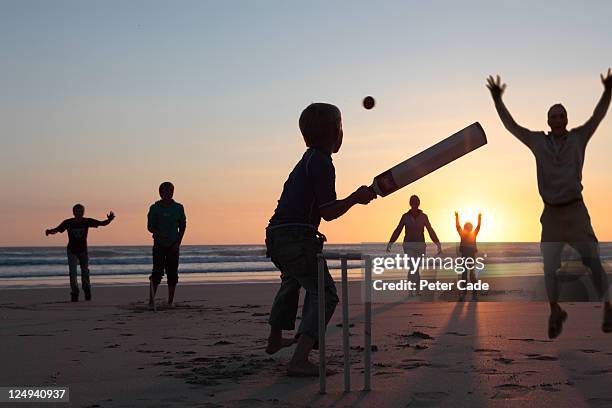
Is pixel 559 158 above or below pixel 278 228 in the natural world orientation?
above

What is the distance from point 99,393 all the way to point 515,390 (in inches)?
114

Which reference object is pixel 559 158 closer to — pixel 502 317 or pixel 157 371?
pixel 157 371

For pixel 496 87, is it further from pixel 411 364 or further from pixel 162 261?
pixel 162 261

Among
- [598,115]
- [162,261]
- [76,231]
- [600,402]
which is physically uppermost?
[598,115]

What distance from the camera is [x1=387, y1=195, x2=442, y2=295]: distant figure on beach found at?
15.1 m

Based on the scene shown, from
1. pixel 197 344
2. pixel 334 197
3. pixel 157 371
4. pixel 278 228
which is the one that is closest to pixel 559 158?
pixel 334 197

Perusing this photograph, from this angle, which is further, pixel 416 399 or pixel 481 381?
pixel 481 381

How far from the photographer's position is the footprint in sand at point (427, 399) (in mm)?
5105

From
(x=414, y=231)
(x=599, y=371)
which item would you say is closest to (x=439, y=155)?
(x=599, y=371)

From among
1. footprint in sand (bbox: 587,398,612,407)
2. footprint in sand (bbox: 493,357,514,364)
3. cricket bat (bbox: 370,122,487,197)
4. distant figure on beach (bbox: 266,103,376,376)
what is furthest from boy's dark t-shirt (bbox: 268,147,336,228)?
footprint in sand (bbox: 587,398,612,407)

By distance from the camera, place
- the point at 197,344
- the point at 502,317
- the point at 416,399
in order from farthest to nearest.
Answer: the point at 502,317 < the point at 197,344 < the point at 416,399

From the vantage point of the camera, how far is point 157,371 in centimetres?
642

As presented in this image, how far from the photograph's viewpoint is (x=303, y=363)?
6.11m

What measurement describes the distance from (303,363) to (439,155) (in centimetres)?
212
